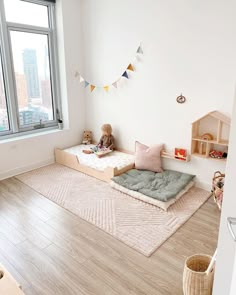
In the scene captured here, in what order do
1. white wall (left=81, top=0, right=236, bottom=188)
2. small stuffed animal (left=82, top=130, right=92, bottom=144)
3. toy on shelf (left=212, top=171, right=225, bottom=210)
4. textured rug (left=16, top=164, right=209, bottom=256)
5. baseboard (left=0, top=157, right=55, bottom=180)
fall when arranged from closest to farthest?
1. textured rug (left=16, top=164, right=209, bottom=256)
2. toy on shelf (left=212, top=171, right=225, bottom=210)
3. white wall (left=81, top=0, right=236, bottom=188)
4. baseboard (left=0, top=157, right=55, bottom=180)
5. small stuffed animal (left=82, top=130, right=92, bottom=144)

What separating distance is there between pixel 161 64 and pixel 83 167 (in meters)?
1.71

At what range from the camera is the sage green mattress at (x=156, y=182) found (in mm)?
2643

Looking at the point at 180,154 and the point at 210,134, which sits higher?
the point at 210,134

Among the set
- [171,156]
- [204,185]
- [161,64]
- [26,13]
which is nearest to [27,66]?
[26,13]

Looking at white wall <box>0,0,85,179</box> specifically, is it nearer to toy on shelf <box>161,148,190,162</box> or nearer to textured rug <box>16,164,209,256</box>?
textured rug <box>16,164,209,256</box>

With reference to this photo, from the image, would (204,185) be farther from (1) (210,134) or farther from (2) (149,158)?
(2) (149,158)

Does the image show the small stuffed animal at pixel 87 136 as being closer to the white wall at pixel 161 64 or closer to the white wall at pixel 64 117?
the white wall at pixel 64 117

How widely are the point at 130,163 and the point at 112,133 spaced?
76 centimetres

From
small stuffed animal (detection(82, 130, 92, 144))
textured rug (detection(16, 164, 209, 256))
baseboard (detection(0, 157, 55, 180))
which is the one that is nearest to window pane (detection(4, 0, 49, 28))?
small stuffed animal (detection(82, 130, 92, 144))

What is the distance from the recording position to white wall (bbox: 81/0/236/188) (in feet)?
8.45

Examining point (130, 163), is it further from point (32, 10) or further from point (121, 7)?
point (32, 10)

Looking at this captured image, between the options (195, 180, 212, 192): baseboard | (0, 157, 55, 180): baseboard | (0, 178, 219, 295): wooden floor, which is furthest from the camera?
(0, 157, 55, 180): baseboard

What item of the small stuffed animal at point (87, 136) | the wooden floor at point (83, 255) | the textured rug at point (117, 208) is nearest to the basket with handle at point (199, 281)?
the wooden floor at point (83, 255)

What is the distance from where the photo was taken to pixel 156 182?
2910 mm
